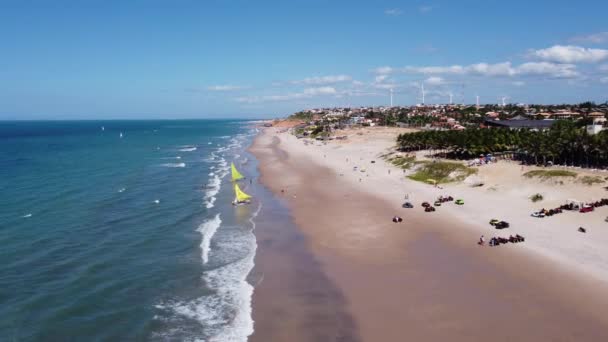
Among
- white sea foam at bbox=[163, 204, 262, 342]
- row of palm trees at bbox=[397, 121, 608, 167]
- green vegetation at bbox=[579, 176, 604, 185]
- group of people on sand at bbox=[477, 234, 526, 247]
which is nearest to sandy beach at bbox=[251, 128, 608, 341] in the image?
group of people on sand at bbox=[477, 234, 526, 247]

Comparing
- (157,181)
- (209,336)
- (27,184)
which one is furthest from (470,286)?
(27,184)

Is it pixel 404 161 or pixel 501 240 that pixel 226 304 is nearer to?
pixel 501 240

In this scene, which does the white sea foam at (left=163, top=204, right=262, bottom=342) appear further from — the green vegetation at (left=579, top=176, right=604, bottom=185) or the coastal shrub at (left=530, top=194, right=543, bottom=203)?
the green vegetation at (left=579, top=176, right=604, bottom=185)

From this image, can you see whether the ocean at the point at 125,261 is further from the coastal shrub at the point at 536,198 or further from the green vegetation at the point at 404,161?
the coastal shrub at the point at 536,198

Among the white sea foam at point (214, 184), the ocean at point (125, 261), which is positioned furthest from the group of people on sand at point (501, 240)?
the white sea foam at point (214, 184)

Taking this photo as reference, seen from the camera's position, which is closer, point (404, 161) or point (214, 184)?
point (214, 184)

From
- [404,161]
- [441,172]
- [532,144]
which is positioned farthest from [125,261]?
[404,161]
